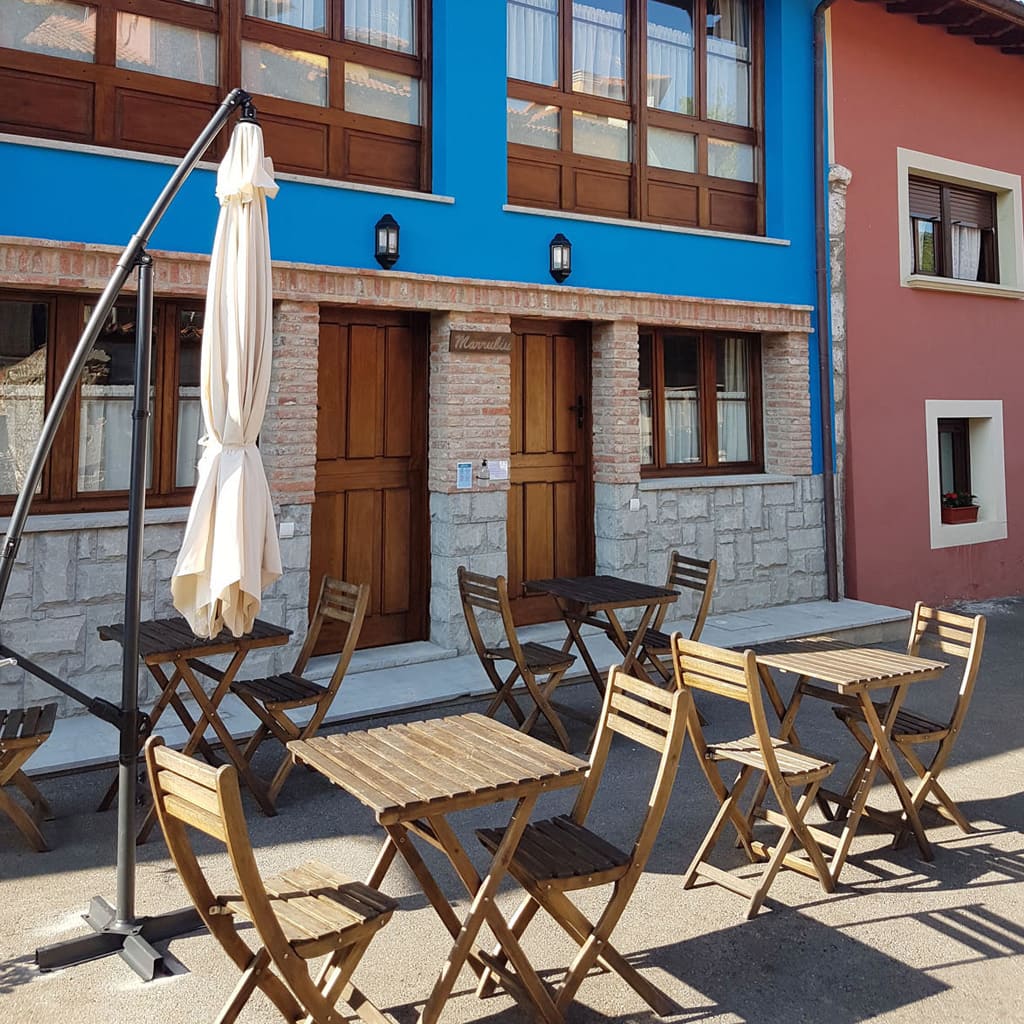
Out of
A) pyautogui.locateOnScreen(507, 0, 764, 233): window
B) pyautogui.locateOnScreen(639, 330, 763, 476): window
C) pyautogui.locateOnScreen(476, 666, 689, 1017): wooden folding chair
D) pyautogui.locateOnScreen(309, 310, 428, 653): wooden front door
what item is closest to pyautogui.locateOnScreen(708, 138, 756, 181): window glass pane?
pyautogui.locateOnScreen(507, 0, 764, 233): window

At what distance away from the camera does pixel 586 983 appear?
9.84ft

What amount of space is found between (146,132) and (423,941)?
542 centimetres

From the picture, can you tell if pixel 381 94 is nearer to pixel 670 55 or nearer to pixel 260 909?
pixel 670 55

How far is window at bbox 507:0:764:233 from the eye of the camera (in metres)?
7.92

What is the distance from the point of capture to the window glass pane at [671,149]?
8.59 m

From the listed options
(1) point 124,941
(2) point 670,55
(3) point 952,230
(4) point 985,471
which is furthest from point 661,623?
(3) point 952,230

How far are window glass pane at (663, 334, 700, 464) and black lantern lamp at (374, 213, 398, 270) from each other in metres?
2.94

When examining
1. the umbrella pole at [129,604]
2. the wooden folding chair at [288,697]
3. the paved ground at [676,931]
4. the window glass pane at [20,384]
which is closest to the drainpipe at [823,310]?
the paved ground at [676,931]

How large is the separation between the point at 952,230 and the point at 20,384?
9588 millimetres

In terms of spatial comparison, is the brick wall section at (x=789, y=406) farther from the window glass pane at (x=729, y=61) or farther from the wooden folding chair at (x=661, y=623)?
the wooden folding chair at (x=661, y=623)

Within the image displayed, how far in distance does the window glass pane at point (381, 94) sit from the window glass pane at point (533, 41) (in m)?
0.96

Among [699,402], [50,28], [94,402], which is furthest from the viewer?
[699,402]

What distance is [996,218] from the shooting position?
435 inches

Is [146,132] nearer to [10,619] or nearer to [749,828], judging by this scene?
[10,619]
